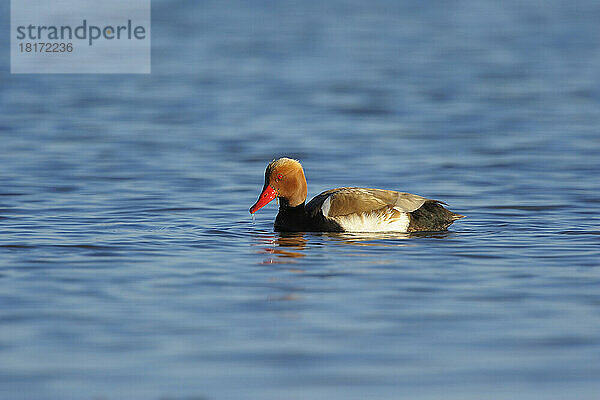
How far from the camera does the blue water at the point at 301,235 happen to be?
6.73m

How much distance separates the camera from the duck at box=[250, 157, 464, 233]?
37.2 feet

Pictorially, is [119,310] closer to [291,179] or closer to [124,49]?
[291,179]

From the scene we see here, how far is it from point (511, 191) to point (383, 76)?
1134 cm

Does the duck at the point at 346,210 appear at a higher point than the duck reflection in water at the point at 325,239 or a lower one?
higher

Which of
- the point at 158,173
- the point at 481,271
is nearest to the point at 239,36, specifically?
the point at 158,173

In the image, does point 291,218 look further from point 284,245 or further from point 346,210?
point 284,245

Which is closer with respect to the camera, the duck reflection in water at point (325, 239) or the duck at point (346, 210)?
the duck reflection in water at point (325, 239)

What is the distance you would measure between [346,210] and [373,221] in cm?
31

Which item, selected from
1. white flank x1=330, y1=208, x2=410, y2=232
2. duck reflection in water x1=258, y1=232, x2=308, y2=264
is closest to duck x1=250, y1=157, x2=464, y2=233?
white flank x1=330, y1=208, x2=410, y2=232

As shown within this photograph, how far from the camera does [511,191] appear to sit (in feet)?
46.5

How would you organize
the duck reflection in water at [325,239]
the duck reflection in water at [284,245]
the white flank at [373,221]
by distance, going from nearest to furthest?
the duck reflection in water at [284,245] < the duck reflection in water at [325,239] < the white flank at [373,221]

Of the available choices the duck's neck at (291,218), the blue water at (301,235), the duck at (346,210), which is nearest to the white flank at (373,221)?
the duck at (346,210)

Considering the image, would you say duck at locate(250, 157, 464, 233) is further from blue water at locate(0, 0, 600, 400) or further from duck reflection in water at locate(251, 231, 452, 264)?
blue water at locate(0, 0, 600, 400)

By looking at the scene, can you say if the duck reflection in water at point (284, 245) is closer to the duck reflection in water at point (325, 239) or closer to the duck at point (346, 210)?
the duck reflection in water at point (325, 239)
